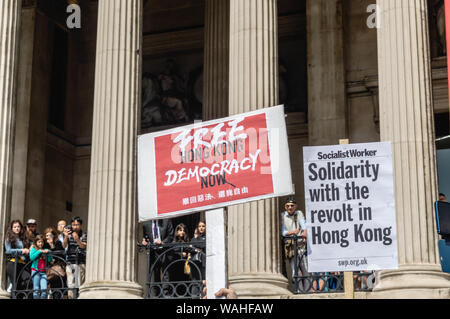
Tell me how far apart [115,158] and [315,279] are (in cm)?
584

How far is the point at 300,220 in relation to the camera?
24.2 meters

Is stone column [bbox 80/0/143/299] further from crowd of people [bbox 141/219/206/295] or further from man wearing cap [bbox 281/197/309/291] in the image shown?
man wearing cap [bbox 281/197/309/291]

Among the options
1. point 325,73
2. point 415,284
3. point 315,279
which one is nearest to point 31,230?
point 315,279

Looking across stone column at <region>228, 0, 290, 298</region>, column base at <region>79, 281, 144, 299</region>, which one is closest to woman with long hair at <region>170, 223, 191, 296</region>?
column base at <region>79, 281, 144, 299</region>

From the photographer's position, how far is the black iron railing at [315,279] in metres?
22.7

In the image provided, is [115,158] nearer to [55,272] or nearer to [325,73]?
[55,272]

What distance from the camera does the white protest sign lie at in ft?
56.3

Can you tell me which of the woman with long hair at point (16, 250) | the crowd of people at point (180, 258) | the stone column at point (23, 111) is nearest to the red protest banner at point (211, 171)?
the crowd of people at point (180, 258)

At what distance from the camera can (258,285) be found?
22156 millimetres

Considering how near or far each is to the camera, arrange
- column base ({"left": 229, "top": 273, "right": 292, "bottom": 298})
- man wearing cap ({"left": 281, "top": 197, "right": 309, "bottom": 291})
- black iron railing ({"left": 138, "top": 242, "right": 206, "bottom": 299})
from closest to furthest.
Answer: column base ({"left": 229, "top": 273, "right": 292, "bottom": 298}) < man wearing cap ({"left": 281, "top": 197, "right": 309, "bottom": 291}) < black iron railing ({"left": 138, "top": 242, "right": 206, "bottom": 299})

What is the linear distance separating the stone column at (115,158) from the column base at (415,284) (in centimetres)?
606

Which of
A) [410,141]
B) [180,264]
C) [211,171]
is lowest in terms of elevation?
[180,264]

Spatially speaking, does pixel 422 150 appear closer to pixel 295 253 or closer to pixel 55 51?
pixel 295 253

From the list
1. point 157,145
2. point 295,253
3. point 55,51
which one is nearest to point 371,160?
point 157,145
